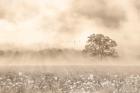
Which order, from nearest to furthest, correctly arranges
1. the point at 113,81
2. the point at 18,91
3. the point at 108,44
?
the point at 18,91
the point at 113,81
the point at 108,44

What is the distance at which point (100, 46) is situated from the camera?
64.9m

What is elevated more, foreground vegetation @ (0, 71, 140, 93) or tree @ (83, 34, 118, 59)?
tree @ (83, 34, 118, 59)

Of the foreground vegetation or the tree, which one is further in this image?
the tree

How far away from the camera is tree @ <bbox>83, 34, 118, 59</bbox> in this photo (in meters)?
63.9

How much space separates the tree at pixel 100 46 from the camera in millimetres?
63938

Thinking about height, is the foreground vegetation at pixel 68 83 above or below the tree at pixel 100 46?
below

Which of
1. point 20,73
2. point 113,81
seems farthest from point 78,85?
point 20,73

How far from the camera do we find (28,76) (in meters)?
14.3

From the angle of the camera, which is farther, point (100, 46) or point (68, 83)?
point (100, 46)

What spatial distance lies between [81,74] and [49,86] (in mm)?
1912

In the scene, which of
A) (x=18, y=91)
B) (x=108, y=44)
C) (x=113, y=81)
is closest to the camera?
(x=18, y=91)

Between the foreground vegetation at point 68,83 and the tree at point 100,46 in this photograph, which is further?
the tree at point 100,46

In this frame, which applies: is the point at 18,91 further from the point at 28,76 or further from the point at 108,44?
the point at 108,44

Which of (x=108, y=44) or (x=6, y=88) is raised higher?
(x=108, y=44)
